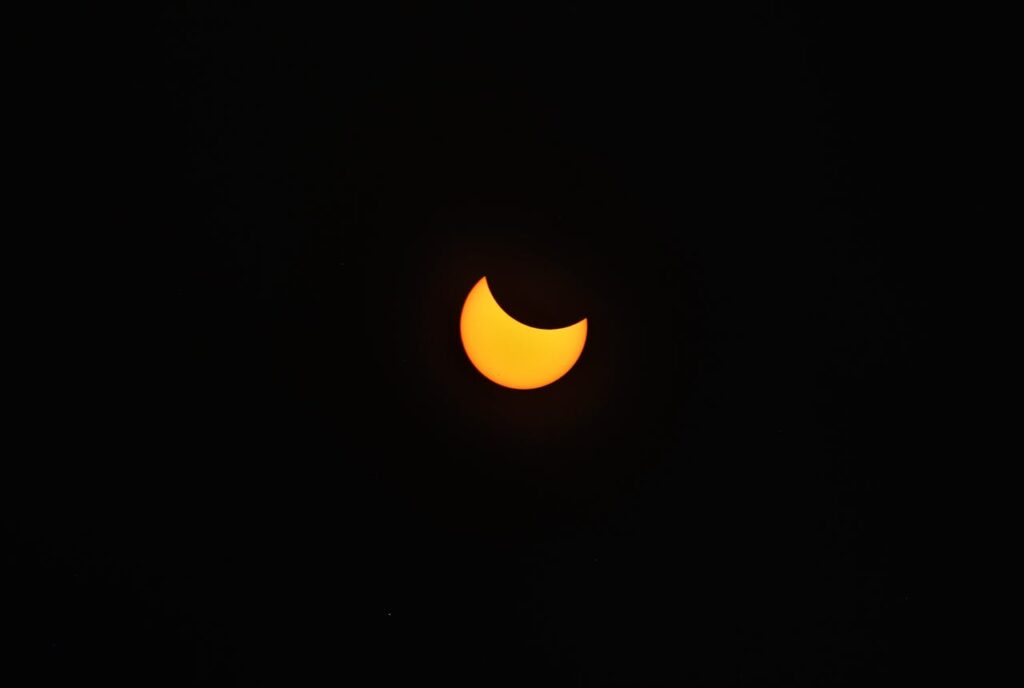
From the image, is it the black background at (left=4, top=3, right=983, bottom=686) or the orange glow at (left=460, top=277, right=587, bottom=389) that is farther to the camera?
the black background at (left=4, top=3, right=983, bottom=686)

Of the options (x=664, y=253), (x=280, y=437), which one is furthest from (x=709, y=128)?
(x=280, y=437)

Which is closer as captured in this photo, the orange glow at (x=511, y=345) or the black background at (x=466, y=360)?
the orange glow at (x=511, y=345)

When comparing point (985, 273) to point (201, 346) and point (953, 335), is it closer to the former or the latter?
point (953, 335)

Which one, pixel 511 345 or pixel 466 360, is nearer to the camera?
pixel 511 345

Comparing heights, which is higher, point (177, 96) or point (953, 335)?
point (177, 96)
